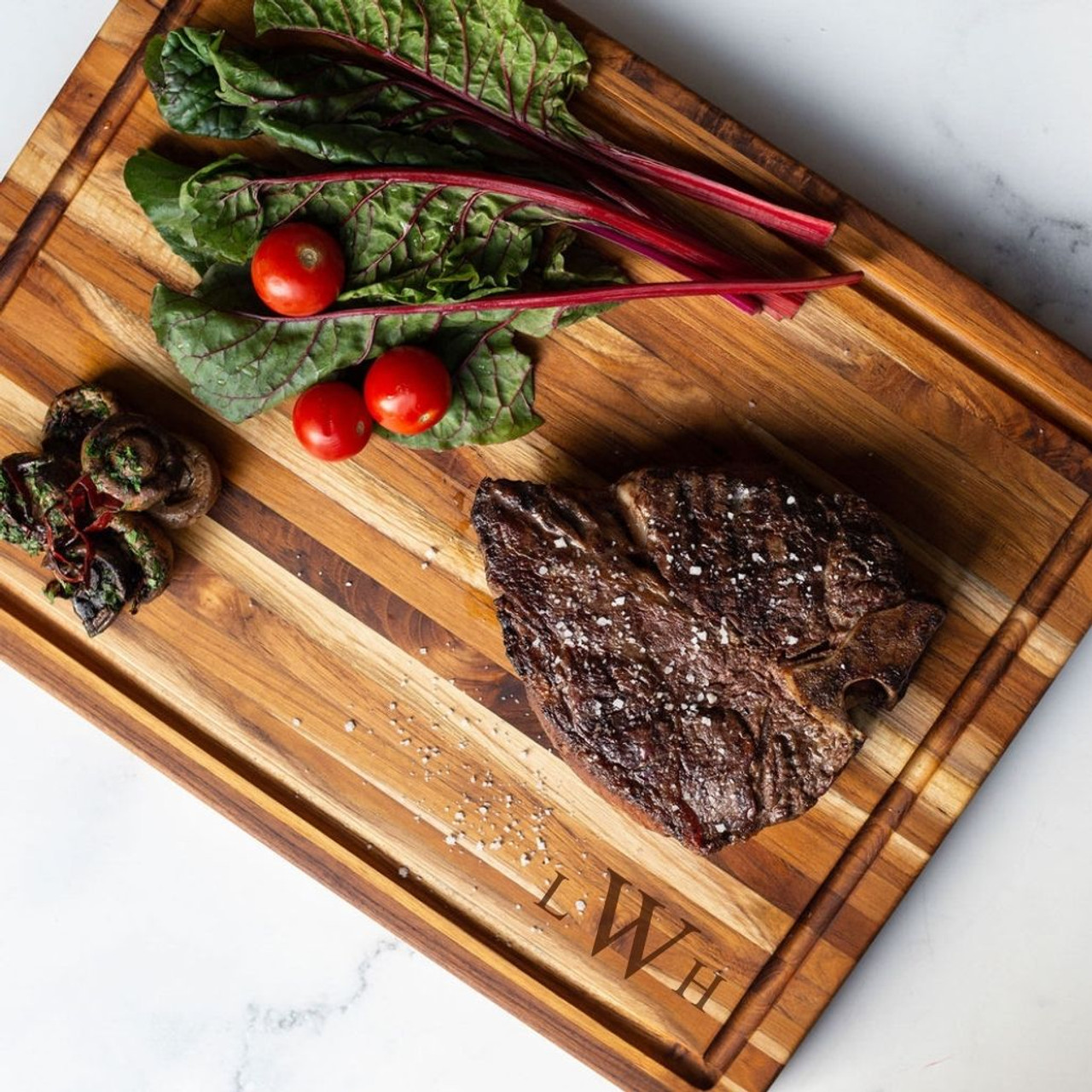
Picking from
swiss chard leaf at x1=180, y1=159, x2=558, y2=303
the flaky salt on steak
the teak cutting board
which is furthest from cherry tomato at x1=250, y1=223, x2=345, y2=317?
the flaky salt on steak

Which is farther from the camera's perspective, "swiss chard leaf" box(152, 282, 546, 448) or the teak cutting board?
the teak cutting board

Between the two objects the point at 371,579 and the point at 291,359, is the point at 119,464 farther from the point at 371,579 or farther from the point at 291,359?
the point at 371,579

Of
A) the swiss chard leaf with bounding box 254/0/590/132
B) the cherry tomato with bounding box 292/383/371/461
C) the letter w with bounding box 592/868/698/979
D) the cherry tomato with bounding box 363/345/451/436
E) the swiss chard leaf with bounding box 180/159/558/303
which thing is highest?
the swiss chard leaf with bounding box 254/0/590/132

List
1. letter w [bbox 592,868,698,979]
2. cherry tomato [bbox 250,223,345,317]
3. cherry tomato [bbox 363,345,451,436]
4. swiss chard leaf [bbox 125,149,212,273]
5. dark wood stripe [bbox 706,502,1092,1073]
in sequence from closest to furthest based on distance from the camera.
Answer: cherry tomato [bbox 250,223,345,317] < cherry tomato [bbox 363,345,451,436] < swiss chard leaf [bbox 125,149,212,273] < dark wood stripe [bbox 706,502,1092,1073] < letter w [bbox 592,868,698,979]

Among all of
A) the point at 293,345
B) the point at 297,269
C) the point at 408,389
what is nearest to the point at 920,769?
the point at 408,389

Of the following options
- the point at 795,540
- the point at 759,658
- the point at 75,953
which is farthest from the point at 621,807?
the point at 75,953

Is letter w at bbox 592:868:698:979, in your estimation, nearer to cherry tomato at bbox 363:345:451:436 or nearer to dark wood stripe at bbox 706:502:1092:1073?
dark wood stripe at bbox 706:502:1092:1073

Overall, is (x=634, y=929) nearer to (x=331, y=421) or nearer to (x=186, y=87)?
(x=331, y=421)
